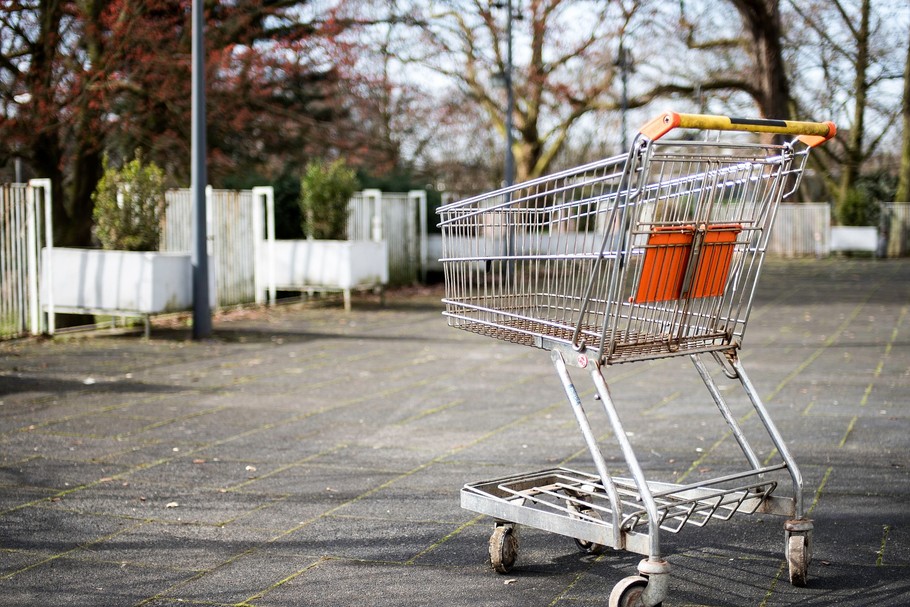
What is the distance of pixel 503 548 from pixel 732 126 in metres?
1.85

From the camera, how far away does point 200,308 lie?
12.1 m

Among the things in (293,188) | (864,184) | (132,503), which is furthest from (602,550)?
(864,184)

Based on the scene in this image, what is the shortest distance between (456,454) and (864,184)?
34311 millimetres

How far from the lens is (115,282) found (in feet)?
39.0

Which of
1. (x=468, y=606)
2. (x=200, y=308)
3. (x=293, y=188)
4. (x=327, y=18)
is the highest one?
(x=327, y=18)

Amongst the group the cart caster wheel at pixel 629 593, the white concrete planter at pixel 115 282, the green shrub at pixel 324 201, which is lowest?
the cart caster wheel at pixel 629 593

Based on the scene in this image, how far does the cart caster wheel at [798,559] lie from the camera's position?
13.0 ft

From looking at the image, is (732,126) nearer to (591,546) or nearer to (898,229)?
(591,546)

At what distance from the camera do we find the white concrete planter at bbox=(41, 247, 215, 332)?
38.3 ft

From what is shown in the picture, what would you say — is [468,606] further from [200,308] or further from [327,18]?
[327,18]

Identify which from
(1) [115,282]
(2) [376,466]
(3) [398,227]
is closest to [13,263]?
(1) [115,282]

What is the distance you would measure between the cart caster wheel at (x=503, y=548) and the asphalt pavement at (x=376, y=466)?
0.17 ft

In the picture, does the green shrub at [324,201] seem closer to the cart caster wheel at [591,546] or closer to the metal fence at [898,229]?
the cart caster wheel at [591,546]

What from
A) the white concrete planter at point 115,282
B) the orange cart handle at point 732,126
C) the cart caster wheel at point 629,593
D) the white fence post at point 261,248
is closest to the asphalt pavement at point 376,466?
the cart caster wheel at point 629,593
